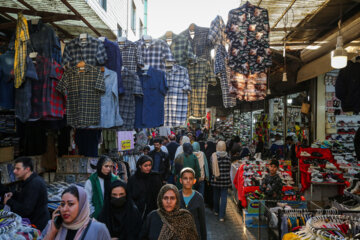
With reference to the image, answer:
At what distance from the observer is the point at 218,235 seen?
18.9 ft

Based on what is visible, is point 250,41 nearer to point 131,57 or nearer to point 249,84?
point 249,84

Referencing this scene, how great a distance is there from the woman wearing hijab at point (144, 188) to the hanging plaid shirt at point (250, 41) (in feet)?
8.33

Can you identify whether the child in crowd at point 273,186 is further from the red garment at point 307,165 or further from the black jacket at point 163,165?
the black jacket at point 163,165

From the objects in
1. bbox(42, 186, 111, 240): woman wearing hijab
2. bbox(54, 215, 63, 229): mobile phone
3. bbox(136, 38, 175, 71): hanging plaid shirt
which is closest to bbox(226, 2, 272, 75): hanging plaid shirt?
bbox(136, 38, 175, 71): hanging plaid shirt

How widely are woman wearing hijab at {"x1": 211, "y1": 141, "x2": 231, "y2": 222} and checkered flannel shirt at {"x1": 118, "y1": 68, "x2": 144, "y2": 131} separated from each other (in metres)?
3.41

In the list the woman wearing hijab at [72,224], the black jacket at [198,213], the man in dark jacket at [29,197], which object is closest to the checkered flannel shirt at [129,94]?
the man in dark jacket at [29,197]

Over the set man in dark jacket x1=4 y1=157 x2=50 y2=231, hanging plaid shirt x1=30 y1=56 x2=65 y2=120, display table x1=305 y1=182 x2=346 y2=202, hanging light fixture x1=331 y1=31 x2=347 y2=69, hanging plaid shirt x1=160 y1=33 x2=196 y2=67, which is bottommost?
display table x1=305 y1=182 x2=346 y2=202

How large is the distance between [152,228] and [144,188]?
137cm

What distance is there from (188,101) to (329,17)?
392 centimetres

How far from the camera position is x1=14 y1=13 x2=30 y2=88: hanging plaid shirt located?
319 centimetres

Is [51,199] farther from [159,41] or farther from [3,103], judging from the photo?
[159,41]

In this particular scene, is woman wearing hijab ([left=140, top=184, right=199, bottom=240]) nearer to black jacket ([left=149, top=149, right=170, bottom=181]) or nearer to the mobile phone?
the mobile phone

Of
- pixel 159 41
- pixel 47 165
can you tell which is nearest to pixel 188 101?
pixel 159 41

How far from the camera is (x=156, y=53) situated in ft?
14.7
